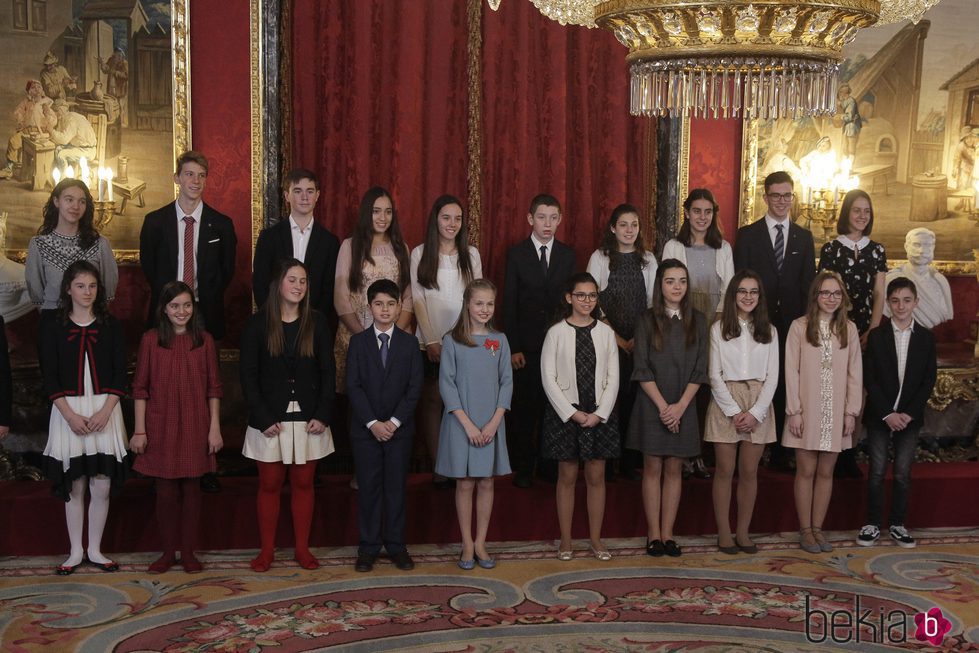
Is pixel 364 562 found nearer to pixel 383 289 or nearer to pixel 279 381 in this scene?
pixel 279 381

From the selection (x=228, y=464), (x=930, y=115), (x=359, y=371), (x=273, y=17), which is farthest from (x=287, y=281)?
(x=930, y=115)

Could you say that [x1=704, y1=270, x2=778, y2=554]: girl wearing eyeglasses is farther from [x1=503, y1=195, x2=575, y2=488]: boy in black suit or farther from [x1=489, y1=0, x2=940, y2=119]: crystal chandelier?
[x1=489, y1=0, x2=940, y2=119]: crystal chandelier

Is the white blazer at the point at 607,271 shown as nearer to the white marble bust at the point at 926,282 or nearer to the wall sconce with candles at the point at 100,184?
the white marble bust at the point at 926,282

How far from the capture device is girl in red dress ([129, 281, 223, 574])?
520 centimetres

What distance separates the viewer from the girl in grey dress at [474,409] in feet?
17.4

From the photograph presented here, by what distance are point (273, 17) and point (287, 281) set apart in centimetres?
185

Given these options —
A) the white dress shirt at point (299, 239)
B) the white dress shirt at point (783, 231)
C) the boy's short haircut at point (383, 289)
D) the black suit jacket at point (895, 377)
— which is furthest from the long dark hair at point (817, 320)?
the white dress shirt at point (299, 239)

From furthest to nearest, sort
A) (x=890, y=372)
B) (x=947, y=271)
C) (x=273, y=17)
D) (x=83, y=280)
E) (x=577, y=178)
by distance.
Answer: (x=947, y=271), (x=577, y=178), (x=273, y=17), (x=890, y=372), (x=83, y=280)

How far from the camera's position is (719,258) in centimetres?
602

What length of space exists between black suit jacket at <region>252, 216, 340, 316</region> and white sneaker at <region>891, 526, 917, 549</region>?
312cm

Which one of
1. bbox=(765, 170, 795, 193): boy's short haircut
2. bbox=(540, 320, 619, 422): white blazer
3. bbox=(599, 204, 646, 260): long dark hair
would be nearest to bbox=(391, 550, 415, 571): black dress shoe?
bbox=(540, 320, 619, 422): white blazer

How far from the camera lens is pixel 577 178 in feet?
22.6

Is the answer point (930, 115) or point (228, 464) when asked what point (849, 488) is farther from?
point (228, 464)

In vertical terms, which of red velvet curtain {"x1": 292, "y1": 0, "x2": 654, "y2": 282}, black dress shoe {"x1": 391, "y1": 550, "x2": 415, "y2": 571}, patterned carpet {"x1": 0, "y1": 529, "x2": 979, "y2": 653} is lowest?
patterned carpet {"x1": 0, "y1": 529, "x2": 979, "y2": 653}
